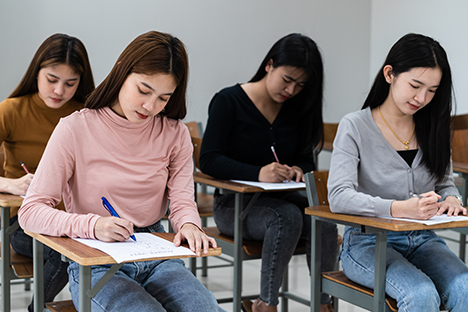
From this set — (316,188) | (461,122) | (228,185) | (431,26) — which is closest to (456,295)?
(316,188)

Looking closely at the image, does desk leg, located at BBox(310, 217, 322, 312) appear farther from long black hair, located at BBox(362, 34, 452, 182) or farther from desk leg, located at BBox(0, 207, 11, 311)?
desk leg, located at BBox(0, 207, 11, 311)

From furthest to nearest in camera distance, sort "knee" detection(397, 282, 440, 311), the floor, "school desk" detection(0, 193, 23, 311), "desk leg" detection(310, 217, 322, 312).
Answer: the floor → "school desk" detection(0, 193, 23, 311) → "desk leg" detection(310, 217, 322, 312) → "knee" detection(397, 282, 440, 311)

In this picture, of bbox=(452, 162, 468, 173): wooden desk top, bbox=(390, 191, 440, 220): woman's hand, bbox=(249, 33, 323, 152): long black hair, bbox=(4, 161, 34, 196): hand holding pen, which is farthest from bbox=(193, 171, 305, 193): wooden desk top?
bbox=(452, 162, 468, 173): wooden desk top

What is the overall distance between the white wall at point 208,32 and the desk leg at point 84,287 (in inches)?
128

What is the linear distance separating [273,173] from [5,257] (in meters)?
1.11

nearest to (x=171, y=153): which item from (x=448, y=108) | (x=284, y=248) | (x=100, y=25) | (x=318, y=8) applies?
(x=284, y=248)

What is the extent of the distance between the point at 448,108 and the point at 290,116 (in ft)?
2.70

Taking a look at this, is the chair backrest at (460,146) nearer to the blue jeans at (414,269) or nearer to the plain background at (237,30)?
the plain background at (237,30)

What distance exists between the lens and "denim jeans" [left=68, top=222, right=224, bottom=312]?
1.25m

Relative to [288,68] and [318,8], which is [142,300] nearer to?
[288,68]

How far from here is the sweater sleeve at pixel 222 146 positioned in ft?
7.75

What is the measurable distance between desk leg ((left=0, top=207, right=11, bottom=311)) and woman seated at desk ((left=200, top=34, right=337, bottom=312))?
A: 881 millimetres

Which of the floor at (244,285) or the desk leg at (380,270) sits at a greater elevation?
the desk leg at (380,270)

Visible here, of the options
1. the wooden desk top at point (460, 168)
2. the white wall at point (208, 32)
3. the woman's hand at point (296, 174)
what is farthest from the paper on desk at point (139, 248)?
the white wall at point (208, 32)
